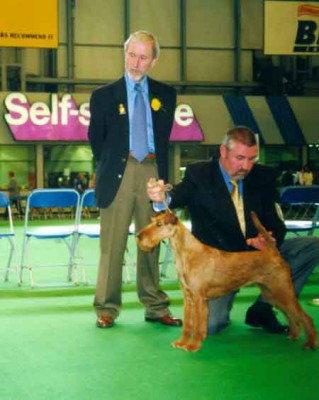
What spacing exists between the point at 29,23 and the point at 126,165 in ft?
17.2

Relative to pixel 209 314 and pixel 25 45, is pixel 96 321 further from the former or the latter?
pixel 25 45

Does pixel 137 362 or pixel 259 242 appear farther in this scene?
pixel 259 242

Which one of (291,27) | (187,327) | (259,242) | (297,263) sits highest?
(291,27)

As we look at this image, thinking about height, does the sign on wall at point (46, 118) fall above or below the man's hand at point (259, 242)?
above

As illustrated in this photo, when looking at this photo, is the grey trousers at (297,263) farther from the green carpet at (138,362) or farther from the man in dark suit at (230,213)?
the green carpet at (138,362)

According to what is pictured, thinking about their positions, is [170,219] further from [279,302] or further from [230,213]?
[279,302]

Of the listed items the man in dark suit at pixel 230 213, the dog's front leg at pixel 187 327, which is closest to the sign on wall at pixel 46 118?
the man in dark suit at pixel 230 213

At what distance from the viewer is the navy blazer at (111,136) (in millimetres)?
4191

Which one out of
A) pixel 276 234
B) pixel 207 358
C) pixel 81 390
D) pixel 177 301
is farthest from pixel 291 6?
pixel 81 390

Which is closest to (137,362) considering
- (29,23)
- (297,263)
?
(297,263)

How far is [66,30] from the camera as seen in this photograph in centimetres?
1800

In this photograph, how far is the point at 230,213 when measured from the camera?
3.90m

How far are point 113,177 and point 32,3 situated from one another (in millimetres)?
4835

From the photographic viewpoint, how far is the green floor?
9.71 feet
